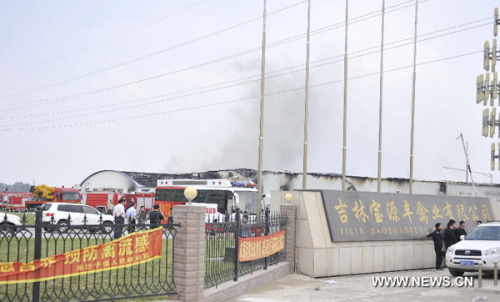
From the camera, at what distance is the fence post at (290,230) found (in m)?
17.4

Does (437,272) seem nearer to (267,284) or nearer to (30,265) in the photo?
(267,284)

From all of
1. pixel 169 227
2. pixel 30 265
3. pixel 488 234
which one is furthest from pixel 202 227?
pixel 488 234

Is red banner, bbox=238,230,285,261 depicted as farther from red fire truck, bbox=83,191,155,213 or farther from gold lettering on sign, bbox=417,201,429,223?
red fire truck, bbox=83,191,155,213

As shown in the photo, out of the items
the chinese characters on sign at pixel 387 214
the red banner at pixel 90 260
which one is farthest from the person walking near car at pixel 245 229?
the chinese characters on sign at pixel 387 214

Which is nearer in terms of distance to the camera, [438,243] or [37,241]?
[37,241]

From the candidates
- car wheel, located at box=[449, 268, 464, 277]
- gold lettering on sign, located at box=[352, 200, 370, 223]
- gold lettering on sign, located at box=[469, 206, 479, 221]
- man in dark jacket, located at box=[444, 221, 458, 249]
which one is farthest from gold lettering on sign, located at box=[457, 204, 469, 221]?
gold lettering on sign, located at box=[352, 200, 370, 223]

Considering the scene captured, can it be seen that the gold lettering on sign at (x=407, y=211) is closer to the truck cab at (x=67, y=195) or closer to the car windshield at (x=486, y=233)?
the car windshield at (x=486, y=233)

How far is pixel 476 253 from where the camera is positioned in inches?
689

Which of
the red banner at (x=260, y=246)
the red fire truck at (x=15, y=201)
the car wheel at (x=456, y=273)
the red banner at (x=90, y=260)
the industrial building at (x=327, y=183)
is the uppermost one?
the industrial building at (x=327, y=183)

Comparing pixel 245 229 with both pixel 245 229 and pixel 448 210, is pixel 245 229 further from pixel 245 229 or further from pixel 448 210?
pixel 448 210

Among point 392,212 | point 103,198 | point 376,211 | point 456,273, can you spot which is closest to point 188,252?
point 376,211

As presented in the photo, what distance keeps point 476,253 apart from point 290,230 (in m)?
5.41

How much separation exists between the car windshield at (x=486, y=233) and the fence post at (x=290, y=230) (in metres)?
5.77

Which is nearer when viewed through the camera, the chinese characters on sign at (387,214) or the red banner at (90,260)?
the red banner at (90,260)
